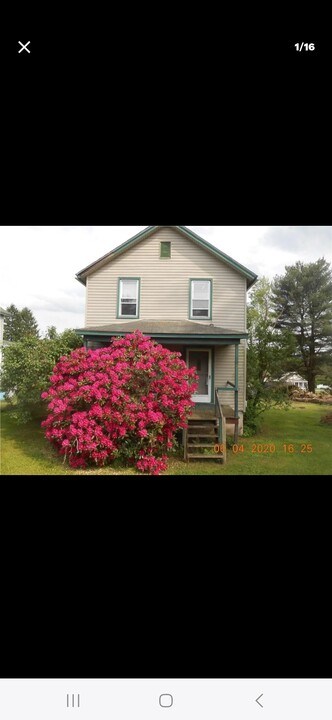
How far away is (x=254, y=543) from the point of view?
3.85 feet

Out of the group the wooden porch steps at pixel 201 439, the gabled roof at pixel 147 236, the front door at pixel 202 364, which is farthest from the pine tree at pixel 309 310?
the front door at pixel 202 364

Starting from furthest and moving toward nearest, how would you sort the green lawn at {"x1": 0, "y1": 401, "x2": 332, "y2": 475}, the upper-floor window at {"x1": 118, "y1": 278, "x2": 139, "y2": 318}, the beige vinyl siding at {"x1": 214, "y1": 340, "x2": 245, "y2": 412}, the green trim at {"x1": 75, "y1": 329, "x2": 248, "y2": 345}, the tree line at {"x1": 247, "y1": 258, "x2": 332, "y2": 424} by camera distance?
the beige vinyl siding at {"x1": 214, "y1": 340, "x2": 245, "y2": 412} → the upper-floor window at {"x1": 118, "y1": 278, "x2": 139, "y2": 318} → the green trim at {"x1": 75, "y1": 329, "x2": 248, "y2": 345} → the tree line at {"x1": 247, "y1": 258, "x2": 332, "y2": 424} → the green lawn at {"x1": 0, "y1": 401, "x2": 332, "y2": 475}

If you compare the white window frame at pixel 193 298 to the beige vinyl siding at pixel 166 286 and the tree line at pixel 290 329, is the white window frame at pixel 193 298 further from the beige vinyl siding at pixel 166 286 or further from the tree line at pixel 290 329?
the tree line at pixel 290 329

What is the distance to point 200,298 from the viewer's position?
347 cm

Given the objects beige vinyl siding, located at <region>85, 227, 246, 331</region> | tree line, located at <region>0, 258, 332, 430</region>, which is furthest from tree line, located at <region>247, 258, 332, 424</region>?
beige vinyl siding, located at <region>85, 227, 246, 331</region>

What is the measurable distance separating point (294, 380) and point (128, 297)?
6.66ft

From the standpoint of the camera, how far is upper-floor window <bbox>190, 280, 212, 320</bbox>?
3436mm

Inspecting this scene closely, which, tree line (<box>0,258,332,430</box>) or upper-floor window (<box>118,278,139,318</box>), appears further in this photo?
upper-floor window (<box>118,278,139,318</box>)

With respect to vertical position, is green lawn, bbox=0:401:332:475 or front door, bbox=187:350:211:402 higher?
front door, bbox=187:350:211:402

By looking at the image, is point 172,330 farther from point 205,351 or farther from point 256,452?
point 256,452

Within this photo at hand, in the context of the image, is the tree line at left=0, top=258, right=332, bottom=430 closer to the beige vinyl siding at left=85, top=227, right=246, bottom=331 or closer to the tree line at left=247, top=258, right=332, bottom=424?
the tree line at left=247, top=258, right=332, bottom=424
